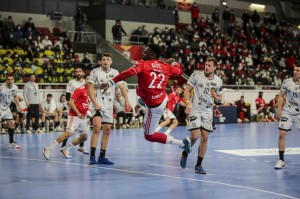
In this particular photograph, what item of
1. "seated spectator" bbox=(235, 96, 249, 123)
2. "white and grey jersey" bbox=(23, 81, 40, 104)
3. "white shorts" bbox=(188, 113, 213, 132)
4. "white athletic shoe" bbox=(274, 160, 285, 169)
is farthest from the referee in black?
"seated spectator" bbox=(235, 96, 249, 123)

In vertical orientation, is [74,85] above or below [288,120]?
above

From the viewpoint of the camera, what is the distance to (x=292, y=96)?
10273 mm

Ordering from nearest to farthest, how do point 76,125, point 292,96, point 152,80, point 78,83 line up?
point 152,80 < point 292,96 < point 76,125 < point 78,83

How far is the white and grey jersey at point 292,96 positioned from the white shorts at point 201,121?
77.5 inches

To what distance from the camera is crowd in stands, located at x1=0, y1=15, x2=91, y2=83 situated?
2142 centimetres

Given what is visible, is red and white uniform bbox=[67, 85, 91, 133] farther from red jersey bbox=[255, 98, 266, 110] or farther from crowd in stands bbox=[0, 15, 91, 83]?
red jersey bbox=[255, 98, 266, 110]

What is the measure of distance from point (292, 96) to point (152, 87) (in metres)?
3.19

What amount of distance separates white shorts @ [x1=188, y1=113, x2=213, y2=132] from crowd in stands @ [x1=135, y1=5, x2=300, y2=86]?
18399 mm

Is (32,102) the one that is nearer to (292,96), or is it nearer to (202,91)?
(202,91)

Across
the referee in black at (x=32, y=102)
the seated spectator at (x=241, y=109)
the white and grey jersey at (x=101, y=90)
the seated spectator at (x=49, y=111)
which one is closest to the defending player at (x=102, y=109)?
the white and grey jersey at (x=101, y=90)

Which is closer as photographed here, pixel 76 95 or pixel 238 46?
pixel 76 95

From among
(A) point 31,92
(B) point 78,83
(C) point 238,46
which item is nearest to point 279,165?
(B) point 78,83

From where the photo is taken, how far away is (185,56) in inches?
1155

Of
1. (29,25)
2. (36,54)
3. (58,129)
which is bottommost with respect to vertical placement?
(58,129)
